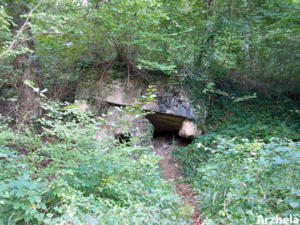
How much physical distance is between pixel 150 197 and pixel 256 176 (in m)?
1.54

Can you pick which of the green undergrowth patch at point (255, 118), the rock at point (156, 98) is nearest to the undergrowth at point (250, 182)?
the rock at point (156, 98)

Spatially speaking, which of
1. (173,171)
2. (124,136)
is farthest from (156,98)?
(173,171)

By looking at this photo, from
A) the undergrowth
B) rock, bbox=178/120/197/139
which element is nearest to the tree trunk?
rock, bbox=178/120/197/139

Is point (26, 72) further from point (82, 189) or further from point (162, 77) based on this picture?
point (82, 189)

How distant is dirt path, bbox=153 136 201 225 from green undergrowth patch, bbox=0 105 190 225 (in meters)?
0.73


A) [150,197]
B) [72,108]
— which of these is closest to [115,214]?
[150,197]

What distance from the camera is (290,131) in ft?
19.6

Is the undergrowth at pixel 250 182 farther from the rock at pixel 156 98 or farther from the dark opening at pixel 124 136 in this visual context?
the rock at pixel 156 98

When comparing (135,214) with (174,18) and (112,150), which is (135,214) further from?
(174,18)

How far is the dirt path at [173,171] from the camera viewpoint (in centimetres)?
387

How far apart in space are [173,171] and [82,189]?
326cm

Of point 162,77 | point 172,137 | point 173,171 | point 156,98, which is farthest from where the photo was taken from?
point 172,137

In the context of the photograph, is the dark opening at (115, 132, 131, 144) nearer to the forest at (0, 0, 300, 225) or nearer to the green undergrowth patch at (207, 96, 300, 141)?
the forest at (0, 0, 300, 225)

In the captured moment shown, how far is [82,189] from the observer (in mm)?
2830
